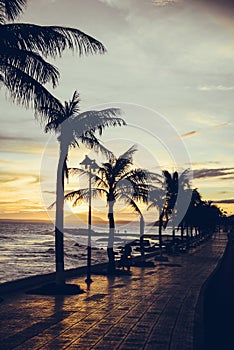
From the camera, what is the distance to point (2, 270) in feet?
222

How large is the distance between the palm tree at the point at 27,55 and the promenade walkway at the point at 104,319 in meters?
6.93

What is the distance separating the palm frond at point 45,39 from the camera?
16906mm

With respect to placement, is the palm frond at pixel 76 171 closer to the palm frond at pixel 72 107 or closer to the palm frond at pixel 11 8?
the palm frond at pixel 72 107

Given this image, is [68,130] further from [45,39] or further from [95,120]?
[45,39]

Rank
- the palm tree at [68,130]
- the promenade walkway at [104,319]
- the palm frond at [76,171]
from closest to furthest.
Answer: the promenade walkway at [104,319]
the palm tree at [68,130]
the palm frond at [76,171]

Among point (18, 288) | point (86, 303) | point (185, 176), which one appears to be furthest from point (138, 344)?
point (185, 176)

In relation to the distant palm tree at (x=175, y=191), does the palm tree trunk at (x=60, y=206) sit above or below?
below

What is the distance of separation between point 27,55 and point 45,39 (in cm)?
80

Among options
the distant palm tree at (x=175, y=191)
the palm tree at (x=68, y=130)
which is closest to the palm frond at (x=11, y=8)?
the palm tree at (x=68, y=130)

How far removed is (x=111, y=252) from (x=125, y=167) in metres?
5.90

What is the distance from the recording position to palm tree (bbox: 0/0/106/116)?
1675cm

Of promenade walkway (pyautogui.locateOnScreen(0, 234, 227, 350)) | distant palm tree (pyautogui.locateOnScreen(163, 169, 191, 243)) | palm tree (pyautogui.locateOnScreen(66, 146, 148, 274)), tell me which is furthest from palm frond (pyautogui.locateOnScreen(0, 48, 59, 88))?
distant palm tree (pyautogui.locateOnScreen(163, 169, 191, 243))

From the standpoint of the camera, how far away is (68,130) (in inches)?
934

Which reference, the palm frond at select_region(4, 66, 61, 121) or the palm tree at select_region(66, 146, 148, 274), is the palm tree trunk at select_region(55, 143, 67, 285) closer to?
the palm frond at select_region(4, 66, 61, 121)
